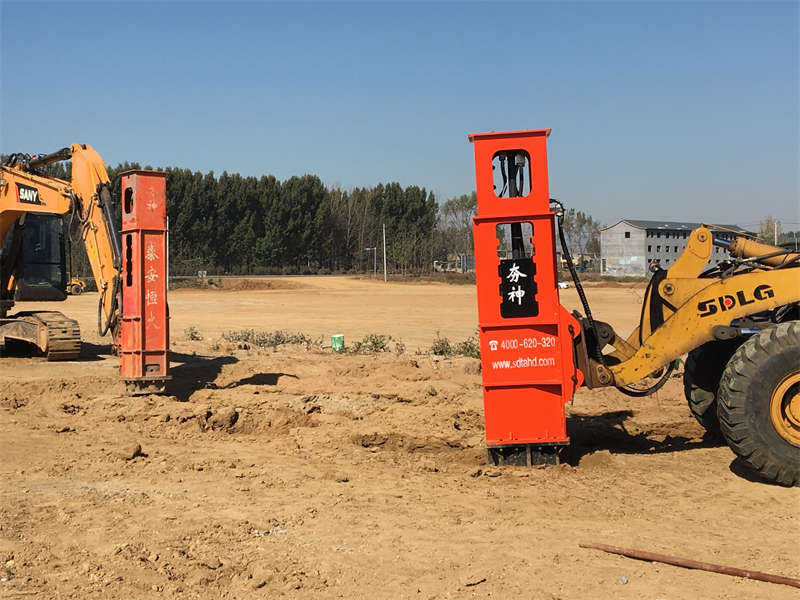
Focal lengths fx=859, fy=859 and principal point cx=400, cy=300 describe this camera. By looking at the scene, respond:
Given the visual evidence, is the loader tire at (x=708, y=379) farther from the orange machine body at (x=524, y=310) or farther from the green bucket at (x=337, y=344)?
the green bucket at (x=337, y=344)

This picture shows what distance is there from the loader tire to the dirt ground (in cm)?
28

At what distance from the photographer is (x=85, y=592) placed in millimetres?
5016

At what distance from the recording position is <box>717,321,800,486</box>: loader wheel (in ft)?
23.1

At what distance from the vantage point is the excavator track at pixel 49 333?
52.6 feet

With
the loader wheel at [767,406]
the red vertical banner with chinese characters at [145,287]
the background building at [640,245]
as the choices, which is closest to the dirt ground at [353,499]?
the loader wheel at [767,406]

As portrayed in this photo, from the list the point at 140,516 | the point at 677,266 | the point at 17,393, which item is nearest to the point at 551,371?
the point at 677,266

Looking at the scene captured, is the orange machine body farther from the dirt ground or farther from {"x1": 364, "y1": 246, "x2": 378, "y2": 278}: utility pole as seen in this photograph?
{"x1": 364, "y1": 246, "x2": 378, "y2": 278}: utility pole

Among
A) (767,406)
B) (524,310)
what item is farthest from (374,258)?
(767,406)

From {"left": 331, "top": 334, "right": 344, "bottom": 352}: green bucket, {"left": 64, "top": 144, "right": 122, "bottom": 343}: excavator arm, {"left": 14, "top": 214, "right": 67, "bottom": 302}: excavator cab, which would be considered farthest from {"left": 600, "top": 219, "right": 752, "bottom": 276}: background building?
{"left": 64, "top": 144, "right": 122, "bottom": 343}: excavator arm

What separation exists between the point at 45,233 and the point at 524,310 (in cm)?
1251

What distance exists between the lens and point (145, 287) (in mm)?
11766

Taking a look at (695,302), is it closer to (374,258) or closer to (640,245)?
(640,245)

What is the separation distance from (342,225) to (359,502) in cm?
8295

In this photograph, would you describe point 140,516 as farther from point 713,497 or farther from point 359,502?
point 713,497
